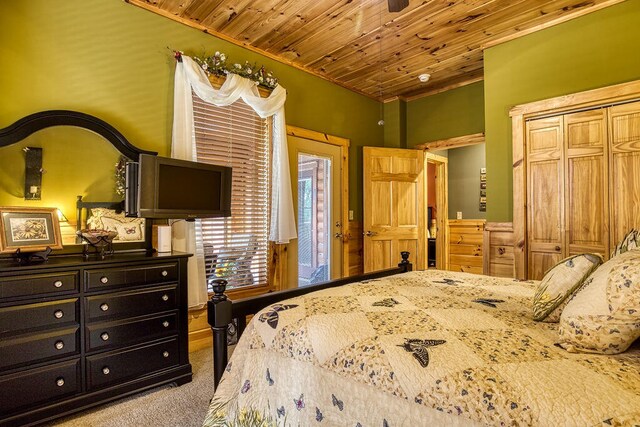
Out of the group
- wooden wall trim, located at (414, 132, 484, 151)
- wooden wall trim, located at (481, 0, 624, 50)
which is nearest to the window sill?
wooden wall trim, located at (414, 132, 484, 151)

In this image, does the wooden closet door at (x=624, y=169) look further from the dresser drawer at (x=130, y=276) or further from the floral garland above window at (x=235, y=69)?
the dresser drawer at (x=130, y=276)

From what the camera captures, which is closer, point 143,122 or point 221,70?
point 143,122

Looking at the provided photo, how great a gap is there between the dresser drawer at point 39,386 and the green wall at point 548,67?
146 inches

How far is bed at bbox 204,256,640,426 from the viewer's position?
2.71ft

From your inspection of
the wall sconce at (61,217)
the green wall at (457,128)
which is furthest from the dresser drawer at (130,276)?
the green wall at (457,128)

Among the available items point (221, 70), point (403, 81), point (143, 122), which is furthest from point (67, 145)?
point (403, 81)

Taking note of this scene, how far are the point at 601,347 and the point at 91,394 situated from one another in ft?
8.31

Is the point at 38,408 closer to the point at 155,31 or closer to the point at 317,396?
the point at 317,396

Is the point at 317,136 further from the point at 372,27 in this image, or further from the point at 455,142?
the point at 455,142

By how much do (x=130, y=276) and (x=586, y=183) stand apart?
12.0 feet

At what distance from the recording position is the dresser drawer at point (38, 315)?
180 centimetres

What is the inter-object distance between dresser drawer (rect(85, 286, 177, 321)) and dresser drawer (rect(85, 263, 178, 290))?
60 mm

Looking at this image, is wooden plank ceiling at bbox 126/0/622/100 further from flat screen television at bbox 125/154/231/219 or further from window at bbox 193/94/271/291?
flat screen television at bbox 125/154/231/219

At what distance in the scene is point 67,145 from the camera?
7.87 ft
